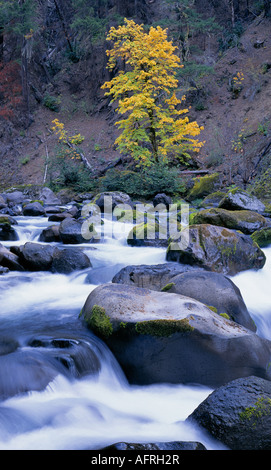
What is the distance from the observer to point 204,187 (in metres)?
→ 13.1

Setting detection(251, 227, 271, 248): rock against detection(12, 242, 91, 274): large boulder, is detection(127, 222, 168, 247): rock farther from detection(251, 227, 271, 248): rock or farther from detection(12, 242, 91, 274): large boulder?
detection(251, 227, 271, 248): rock

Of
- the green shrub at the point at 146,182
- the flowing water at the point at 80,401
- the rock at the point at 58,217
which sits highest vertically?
the green shrub at the point at 146,182

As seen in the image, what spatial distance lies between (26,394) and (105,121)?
2230 centimetres

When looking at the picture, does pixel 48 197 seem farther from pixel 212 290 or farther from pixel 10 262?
pixel 212 290

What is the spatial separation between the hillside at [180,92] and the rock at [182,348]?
1073 centimetres

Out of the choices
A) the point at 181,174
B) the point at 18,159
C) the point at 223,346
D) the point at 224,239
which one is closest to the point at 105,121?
the point at 18,159

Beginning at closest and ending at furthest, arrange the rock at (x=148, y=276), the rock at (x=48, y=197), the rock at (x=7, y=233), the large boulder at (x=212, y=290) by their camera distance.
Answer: the large boulder at (x=212, y=290)
the rock at (x=148, y=276)
the rock at (x=7, y=233)
the rock at (x=48, y=197)

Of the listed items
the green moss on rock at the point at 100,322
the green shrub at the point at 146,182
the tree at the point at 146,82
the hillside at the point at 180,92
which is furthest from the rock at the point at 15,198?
the green moss on rock at the point at 100,322

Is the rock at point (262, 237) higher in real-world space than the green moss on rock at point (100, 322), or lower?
higher

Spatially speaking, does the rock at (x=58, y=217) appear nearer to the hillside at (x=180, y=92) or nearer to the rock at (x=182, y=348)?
the hillside at (x=180, y=92)

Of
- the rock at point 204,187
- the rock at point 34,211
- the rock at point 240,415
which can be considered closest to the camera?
the rock at point 240,415

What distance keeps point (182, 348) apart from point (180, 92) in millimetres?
18394

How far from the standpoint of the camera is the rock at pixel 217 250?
5699 mm

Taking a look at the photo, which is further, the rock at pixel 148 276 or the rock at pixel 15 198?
the rock at pixel 15 198
